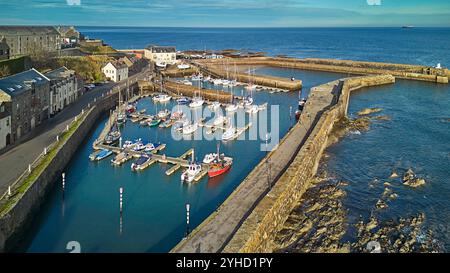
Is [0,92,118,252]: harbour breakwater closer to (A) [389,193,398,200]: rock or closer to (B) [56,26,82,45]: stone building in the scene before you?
(A) [389,193,398,200]: rock

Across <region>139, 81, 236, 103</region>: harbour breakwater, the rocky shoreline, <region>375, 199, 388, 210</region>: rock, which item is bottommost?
the rocky shoreline

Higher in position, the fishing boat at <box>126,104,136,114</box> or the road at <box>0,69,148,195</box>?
the fishing boat at <box>126,104,136,114</box>

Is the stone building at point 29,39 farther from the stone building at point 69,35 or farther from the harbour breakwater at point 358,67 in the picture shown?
the harbour breakwater at point 358,67

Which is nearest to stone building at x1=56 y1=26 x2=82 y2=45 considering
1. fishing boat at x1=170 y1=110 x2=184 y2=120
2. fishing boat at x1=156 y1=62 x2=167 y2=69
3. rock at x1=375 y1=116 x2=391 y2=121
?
fishing boat at x1=156 y1=62 x2=167 y2=69

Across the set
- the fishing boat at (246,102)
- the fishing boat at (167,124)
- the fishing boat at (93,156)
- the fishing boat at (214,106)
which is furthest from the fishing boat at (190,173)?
the fishing boat at (246,102)

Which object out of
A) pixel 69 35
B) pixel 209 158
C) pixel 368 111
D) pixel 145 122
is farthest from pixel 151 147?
pixel 69 35

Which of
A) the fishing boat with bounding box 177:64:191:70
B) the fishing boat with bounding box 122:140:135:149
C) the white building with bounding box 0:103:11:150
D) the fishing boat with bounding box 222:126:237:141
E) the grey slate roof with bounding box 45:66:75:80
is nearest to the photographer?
the white building with bounding box 0:103:11:150

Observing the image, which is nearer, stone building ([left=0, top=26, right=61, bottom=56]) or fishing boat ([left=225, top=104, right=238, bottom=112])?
fishing boat ([left=225, top=104, right=238, bottom=112])

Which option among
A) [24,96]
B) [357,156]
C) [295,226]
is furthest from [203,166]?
[24,96]
